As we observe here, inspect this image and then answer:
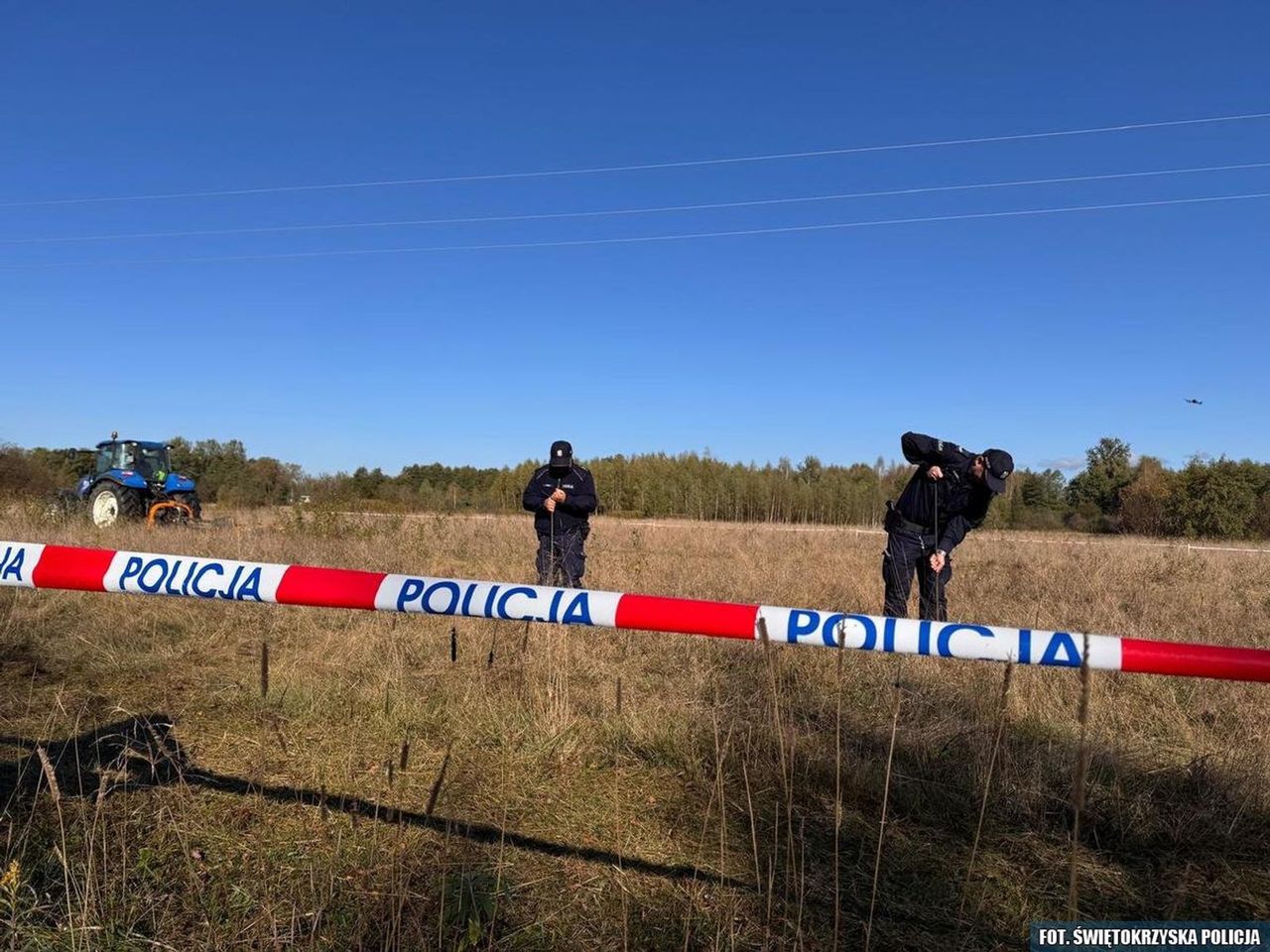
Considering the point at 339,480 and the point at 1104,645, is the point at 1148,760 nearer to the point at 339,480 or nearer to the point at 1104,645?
the point at 1104,645

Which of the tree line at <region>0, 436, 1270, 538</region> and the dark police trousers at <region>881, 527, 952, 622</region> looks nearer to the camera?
the dark police trousers at <region>881, 527, 952, 622</region>

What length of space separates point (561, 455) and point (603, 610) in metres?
4.62

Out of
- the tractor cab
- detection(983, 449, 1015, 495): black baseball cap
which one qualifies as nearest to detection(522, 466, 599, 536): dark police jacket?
detection(983, 449, 1015, 495): black baseball cap

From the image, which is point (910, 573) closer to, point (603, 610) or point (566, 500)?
point (566, 500)

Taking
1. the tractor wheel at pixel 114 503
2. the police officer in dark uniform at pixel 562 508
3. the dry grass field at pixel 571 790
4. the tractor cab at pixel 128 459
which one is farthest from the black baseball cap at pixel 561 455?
the tractor cab at pixel 128 459

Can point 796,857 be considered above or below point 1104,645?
below

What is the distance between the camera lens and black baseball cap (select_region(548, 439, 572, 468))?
6973 millimetres

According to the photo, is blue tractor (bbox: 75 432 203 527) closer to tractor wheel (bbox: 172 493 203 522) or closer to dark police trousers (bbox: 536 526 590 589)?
tractor wheel (bbox: 172 493 203 522)

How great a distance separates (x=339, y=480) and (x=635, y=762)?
14309 millimetres

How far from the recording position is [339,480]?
16.3m

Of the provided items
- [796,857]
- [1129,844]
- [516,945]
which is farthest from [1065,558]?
[516,945]

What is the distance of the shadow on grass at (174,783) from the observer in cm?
262

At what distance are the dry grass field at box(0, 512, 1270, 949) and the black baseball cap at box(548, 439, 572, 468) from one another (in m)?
1.76

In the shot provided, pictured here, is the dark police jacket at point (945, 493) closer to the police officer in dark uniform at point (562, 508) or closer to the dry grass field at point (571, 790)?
the dry grass field at point (571, 790)
